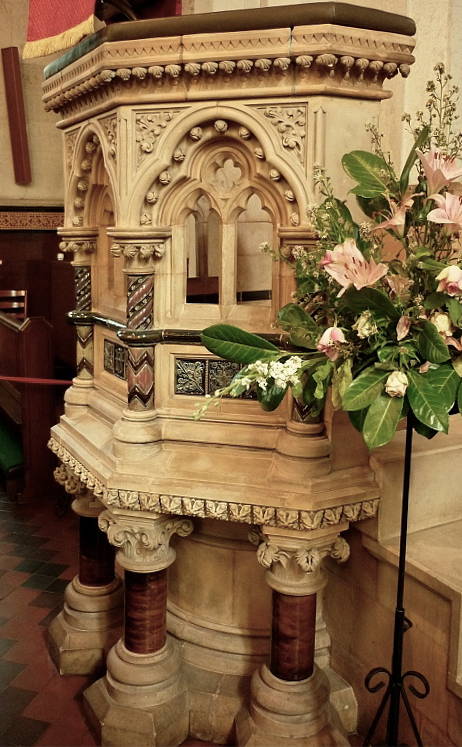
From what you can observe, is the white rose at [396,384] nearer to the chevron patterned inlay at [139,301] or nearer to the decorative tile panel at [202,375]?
the decorative tile panel at [202,375]

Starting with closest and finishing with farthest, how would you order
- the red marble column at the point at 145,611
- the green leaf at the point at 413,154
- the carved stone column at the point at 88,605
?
the green leaf at the point at 413,154 < the red marble column at the point at 145,611 < the carved stone column at the point at 88,605

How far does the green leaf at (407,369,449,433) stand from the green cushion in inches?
166

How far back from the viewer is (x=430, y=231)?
214 centimetres

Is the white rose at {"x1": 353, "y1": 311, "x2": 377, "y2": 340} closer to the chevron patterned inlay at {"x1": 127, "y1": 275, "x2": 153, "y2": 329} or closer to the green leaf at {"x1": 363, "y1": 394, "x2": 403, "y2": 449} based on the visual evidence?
the green leaf at {"x1": 363, "y1": 394, "x2": 403, "y2": 449}

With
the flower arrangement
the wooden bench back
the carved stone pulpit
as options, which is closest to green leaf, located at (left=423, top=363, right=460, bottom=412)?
the flower arrangement

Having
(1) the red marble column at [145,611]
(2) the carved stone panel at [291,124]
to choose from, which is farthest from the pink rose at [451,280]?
(1) the red marble column at [145,611]

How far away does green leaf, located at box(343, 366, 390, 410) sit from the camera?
200cm

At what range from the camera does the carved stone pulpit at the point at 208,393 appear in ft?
8.36

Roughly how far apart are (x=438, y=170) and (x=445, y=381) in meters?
0.55

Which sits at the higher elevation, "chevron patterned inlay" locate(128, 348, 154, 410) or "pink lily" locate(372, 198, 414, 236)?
"pink lily" locate(372, 198, 414, 236)

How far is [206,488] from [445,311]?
3.48 ft

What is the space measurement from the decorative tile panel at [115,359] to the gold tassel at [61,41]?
1195mm

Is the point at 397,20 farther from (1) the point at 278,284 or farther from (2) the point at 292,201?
(1) the point at 278,284

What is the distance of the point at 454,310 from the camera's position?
2014 mm
